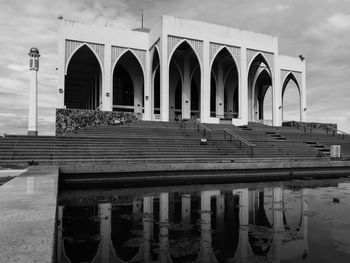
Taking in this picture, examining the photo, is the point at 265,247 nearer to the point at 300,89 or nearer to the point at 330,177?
the point at 330,177

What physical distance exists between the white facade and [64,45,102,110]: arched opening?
543 mm

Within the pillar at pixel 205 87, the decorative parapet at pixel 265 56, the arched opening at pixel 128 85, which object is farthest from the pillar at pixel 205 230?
the arched opening at pixel 128 85

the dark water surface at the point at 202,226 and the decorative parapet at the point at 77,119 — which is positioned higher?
the decorative parapet at the point at 77,119

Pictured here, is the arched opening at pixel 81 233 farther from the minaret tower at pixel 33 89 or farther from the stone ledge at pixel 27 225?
the minaret tower at pixel 33 89

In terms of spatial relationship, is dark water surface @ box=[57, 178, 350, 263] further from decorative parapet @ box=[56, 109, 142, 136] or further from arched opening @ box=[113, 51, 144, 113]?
arched opening @ box=[113, 51, 144, 113]

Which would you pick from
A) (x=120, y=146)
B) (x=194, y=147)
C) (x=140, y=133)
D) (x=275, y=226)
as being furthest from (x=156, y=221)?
(x=140, y=133)

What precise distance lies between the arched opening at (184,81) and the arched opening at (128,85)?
372cm

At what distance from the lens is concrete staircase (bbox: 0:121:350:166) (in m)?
15.6

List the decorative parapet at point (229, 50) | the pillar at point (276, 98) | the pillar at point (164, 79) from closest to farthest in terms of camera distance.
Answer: the pillar at point (164, 79) → the decorative parapet at point (229, 50) → the pillar at point (276, 98)

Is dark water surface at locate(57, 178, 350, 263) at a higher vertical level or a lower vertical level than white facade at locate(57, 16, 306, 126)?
lower

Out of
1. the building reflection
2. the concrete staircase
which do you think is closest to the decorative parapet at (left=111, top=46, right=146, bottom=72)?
the concrete staircase

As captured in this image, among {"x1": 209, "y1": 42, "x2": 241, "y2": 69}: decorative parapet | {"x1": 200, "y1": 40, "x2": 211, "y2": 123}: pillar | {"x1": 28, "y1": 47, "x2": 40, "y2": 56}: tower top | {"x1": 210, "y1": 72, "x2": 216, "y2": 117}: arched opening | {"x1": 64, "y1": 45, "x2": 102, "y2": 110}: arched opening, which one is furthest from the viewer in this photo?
{"x1": 210, "y1": 72, "x2": 216, "y2": 117}: arched opening

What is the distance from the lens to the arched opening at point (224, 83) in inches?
1427

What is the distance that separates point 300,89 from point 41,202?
130ft
